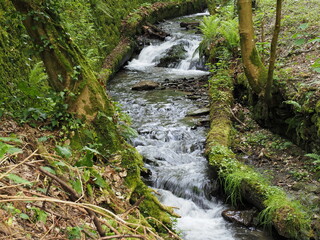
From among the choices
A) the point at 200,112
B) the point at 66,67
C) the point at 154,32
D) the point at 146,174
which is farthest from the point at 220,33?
the point at 66,67

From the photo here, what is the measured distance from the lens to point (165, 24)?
18125 mm

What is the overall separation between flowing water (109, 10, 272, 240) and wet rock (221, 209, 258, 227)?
8 centimetres

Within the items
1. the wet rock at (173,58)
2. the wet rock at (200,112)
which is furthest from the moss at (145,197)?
the wet rock at (173,58)

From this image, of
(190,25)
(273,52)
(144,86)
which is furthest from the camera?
(190,25)

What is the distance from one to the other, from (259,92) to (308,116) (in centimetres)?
129

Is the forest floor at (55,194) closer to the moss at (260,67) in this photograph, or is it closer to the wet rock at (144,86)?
the moss at (260,67)

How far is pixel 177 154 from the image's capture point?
6.73 m

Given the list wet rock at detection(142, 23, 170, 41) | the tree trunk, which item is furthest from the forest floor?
wet rock at detection(142, 23, 170, 41)

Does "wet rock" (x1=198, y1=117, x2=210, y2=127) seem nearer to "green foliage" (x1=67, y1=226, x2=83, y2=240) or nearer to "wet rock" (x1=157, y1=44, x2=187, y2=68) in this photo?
"wet rock" (x1=157, y1=44, x2=187, y2=68)

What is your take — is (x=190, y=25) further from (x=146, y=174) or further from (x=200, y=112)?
(x=146, y=174)

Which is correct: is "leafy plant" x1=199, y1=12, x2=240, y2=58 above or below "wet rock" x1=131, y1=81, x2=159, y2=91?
above

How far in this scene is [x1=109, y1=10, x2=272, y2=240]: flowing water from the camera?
16.1ft

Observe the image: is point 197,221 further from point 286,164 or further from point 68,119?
point 68,119

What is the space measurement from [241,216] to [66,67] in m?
3.41
